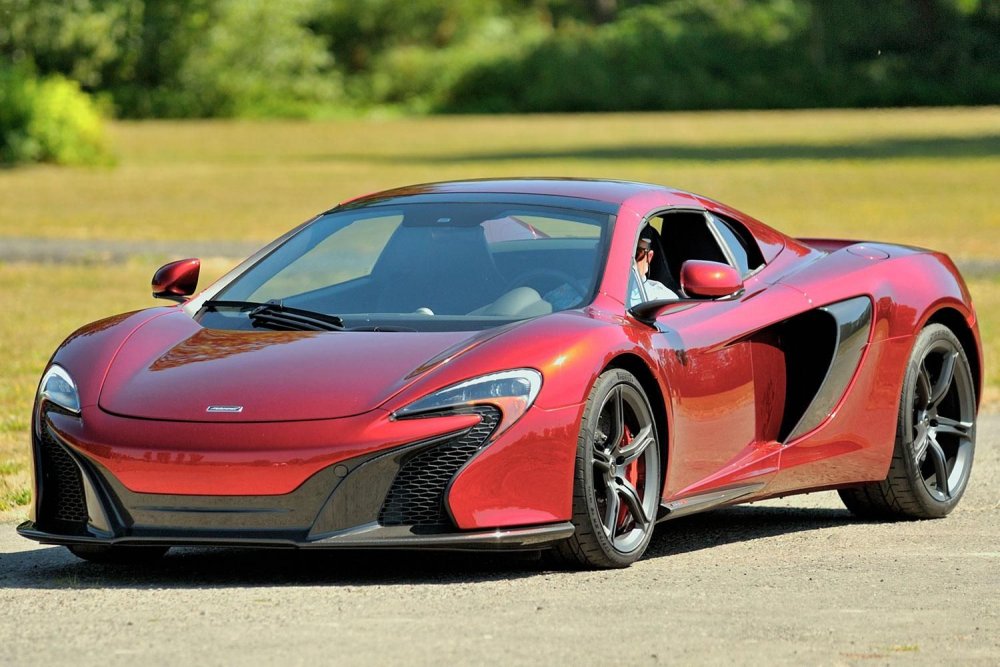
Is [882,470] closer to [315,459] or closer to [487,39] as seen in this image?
[315,459]

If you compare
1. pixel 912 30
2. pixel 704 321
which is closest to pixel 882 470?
pixel 704 321

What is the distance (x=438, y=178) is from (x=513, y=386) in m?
33.3

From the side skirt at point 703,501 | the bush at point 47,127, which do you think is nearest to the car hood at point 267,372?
the side skirt at point 703,501

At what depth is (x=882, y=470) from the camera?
783 centimetres

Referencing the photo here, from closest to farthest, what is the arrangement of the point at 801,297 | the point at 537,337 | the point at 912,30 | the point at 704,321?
the point at 537,337, the point at 704,321, the point at 801,297, the point at 912,30

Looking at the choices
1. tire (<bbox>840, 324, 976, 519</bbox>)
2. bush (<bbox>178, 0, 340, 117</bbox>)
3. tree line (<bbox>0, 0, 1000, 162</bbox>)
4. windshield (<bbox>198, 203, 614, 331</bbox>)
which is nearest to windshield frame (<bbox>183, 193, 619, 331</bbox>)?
windshield (<bbox>198, 203, 614, 331</bbox>)

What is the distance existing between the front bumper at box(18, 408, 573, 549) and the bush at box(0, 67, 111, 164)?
40691 mm

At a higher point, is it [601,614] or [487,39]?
[601,614]

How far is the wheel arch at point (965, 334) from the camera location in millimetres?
8352

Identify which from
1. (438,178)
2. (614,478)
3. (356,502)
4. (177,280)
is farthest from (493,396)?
(438,178)

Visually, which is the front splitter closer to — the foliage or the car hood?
the car hood

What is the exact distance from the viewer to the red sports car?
19.6 ft

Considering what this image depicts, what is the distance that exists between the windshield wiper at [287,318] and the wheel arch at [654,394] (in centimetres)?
98

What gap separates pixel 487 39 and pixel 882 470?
85.3 metres
